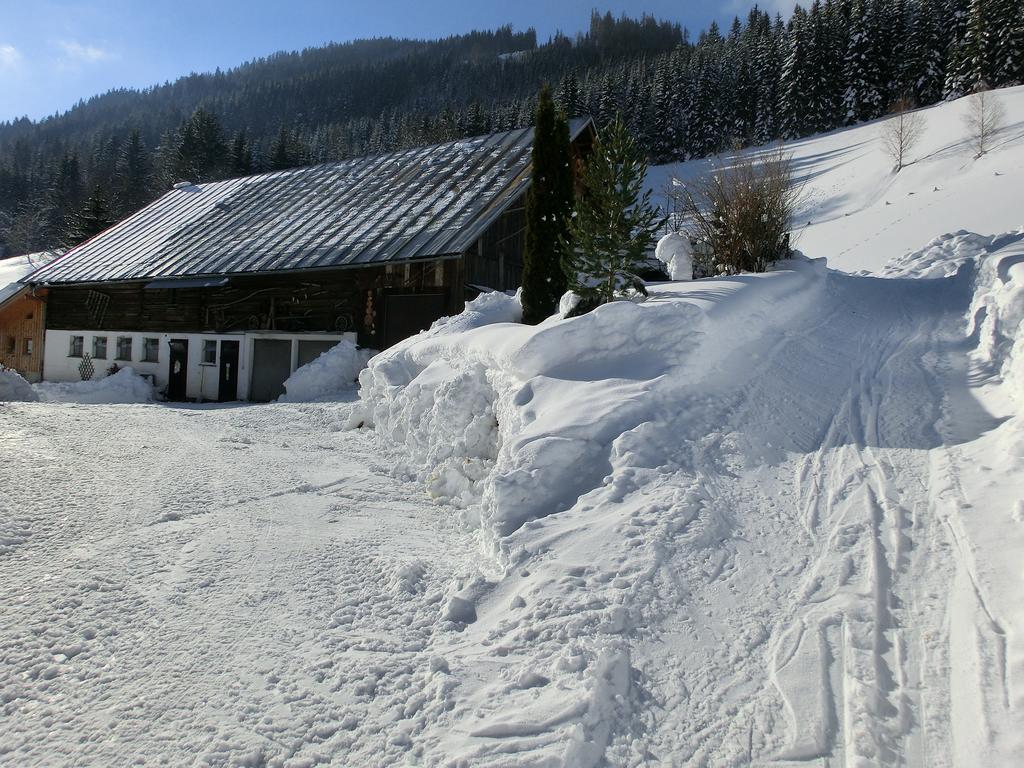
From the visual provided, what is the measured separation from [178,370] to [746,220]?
16804 millimetres

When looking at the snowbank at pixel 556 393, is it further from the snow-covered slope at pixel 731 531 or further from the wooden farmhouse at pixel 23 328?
the wooden farmhouse at pixel 23 328

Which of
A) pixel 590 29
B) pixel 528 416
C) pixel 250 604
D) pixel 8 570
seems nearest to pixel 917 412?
pixel 528 416

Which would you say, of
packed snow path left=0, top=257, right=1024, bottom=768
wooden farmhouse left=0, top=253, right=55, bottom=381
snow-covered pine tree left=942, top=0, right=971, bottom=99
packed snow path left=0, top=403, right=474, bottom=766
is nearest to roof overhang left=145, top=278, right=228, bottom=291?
wooden farmhouse left=0, top=253, right=55, bottom=381

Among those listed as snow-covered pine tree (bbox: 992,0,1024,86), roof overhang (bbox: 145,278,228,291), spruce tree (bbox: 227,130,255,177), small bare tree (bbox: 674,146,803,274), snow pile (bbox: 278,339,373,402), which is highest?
snow-covered pine tree (bbox: 992,0,1024,86)

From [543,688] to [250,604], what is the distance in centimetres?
217

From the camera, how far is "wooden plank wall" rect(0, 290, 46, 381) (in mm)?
23188

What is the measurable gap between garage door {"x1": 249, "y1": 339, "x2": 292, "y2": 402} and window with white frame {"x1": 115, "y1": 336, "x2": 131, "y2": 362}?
18.9ft

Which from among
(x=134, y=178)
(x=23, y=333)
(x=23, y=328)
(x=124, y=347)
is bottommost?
(x=124, y=347)

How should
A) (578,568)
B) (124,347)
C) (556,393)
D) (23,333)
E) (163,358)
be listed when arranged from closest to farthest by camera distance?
(578,568)
(556,393)
(163,358)
(124,347)
(23,333)

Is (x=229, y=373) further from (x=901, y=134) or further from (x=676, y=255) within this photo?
(x=901, y=134)

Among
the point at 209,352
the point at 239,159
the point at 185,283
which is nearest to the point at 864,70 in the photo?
the point at 239,159

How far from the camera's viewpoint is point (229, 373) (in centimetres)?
1886

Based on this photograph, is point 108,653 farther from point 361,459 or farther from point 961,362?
point 961,362

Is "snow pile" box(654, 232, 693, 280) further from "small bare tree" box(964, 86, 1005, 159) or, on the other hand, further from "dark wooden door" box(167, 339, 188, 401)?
"small bare tree" box(964, 86, 1005, 159)
